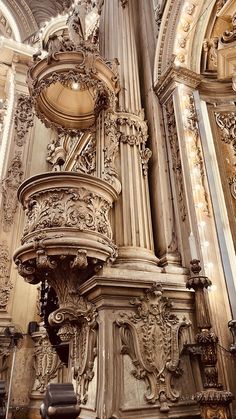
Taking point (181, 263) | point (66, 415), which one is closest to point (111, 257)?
point (181, 263)

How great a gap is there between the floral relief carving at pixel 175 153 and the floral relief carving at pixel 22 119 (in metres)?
4.81

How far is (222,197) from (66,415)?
12.6ft

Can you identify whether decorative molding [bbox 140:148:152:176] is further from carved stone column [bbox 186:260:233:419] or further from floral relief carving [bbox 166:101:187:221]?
carved stone column [bbox 186:260:233:419]

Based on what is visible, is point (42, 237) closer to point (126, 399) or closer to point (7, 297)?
point (126, 399)

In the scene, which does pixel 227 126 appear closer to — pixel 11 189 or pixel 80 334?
pixel 80 334

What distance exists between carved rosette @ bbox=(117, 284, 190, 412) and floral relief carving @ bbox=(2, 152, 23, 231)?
5014 mm

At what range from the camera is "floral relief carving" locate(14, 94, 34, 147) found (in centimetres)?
896

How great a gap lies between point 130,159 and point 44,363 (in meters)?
4.26

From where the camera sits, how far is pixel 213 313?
12.1ft

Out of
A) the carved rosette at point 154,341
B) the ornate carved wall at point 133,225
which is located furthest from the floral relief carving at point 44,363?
the carved rosette at point 154,341

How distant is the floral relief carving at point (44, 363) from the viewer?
21.2 feet

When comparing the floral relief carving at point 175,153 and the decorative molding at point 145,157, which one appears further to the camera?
the decorative molding at point 145,157

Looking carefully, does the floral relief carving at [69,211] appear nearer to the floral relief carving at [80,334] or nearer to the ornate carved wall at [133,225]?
the ornate carved wall at [133,225]

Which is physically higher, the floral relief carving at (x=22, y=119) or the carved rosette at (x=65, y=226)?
the floral relief carving at (x=22, y=119)
